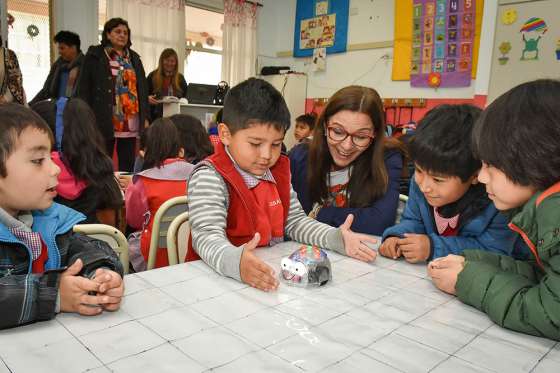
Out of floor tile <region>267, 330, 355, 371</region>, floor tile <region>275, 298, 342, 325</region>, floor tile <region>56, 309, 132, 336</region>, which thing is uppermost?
floor tile <region>267, 330, 355, 371</region>

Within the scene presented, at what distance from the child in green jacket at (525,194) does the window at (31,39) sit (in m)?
5.72

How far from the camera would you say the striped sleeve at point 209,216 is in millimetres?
1083

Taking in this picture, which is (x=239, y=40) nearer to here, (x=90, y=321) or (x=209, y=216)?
(x=209, y=216)

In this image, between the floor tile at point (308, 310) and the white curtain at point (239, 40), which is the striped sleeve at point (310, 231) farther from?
the white curtain at point (239, 40)

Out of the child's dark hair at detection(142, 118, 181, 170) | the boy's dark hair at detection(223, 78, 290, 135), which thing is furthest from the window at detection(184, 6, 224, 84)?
the boy's dark hair at detection(223, 78, 290, 135)

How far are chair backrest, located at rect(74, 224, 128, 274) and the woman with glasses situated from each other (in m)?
0.74

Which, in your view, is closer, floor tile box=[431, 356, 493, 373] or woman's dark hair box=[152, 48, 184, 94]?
floor tile box=[431, 356, 493, 373]

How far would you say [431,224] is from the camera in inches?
55.6

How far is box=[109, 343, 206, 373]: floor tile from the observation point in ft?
2.09

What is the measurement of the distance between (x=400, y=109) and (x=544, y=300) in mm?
5211

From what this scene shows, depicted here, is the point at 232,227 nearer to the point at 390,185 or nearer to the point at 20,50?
the point at 390,185

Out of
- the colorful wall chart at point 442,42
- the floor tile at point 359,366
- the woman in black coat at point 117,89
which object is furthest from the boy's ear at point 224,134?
the colorful wall chart at point 442,42

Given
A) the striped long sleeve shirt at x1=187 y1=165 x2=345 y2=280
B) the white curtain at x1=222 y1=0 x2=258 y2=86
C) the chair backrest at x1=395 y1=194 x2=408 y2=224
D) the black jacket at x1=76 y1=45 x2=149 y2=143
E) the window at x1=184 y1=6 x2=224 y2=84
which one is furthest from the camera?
the white curtain at x1=222 y1=0 x2=258 y2=86

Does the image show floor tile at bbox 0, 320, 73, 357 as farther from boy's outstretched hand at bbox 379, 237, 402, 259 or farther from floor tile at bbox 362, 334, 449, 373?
boy's outstretched hand at bbox 379, 237, 402, 259
